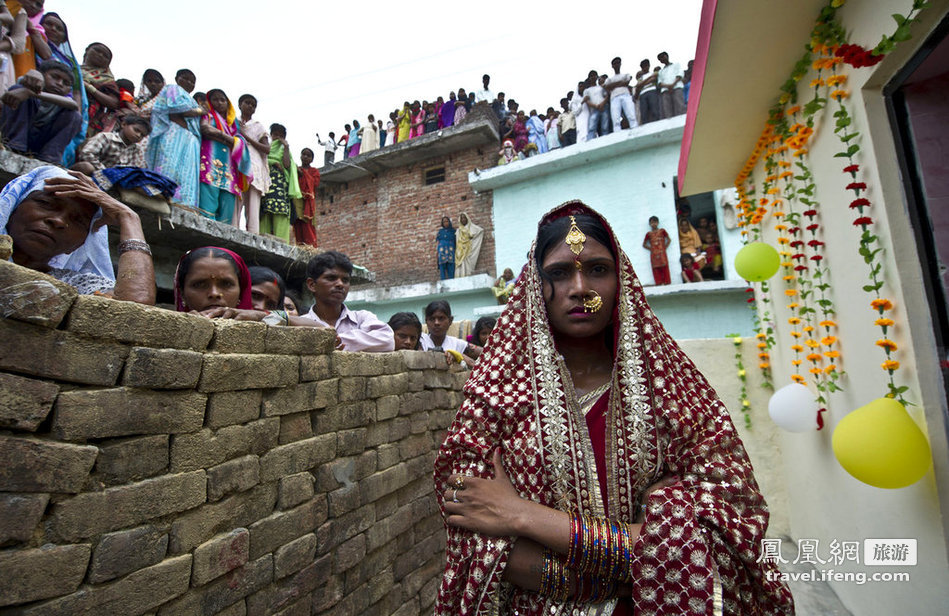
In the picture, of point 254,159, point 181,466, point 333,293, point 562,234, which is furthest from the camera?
point 254,159

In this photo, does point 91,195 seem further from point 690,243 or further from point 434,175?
point 434,175

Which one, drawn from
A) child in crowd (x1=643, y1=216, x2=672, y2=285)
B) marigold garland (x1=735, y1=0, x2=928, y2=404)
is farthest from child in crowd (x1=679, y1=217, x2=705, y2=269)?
marigold garland (x1=735, y1=0, x2=928, y2=404)

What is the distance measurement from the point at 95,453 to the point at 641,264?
381 inches

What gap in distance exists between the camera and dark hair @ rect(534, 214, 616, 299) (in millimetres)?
1624

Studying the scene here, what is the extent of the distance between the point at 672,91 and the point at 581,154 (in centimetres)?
234

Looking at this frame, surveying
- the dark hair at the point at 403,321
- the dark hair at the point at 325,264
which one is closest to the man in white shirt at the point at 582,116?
the dark hair at the point at 403,321

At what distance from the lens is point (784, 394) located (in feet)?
10.5

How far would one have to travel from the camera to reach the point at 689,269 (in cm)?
941

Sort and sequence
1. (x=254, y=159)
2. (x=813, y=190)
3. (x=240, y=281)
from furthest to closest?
1. (x=254, y=159)
2. (x=813, y=190)
3. (x=240, y=281)

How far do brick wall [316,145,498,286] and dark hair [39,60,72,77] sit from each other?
28.1ft

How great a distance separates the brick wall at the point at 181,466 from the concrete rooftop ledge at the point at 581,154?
8758 millimetres

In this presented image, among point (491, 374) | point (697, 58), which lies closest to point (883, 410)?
point (491, 374)

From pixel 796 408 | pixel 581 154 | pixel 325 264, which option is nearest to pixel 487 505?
pixel 796 408

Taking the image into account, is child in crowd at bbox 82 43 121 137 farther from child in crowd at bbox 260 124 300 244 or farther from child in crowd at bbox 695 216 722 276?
child in crowd at bbox 695 216 722 276
